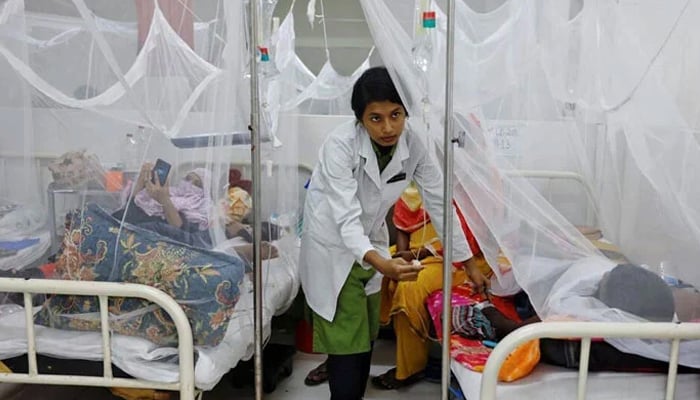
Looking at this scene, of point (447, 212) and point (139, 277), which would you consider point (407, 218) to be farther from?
point (139, 277)

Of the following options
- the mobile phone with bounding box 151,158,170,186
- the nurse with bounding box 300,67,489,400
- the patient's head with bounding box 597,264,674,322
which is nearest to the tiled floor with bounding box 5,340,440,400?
the nurse with bounding box 300,67,489,400

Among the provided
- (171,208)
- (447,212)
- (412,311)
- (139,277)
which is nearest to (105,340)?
(139,277)

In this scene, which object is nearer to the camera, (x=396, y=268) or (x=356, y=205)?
(x=396, y=268)

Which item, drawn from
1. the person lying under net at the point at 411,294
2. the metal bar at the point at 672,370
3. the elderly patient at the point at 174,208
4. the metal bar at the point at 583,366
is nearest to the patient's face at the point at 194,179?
the elderly patient at the point at 174,208

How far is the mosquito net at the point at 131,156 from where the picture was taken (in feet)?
5.80

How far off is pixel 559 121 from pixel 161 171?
4.29 ft

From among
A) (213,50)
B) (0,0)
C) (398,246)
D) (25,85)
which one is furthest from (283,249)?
(0,0)

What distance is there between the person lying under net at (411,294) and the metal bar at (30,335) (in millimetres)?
1229

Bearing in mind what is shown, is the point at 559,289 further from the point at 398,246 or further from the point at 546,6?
the point at 398,246

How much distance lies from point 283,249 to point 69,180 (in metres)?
1.02

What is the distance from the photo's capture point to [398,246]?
287 centimetres

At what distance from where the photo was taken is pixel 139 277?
1.75 m

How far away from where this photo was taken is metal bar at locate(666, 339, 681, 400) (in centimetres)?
151

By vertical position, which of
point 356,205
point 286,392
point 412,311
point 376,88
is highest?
point 376,88
